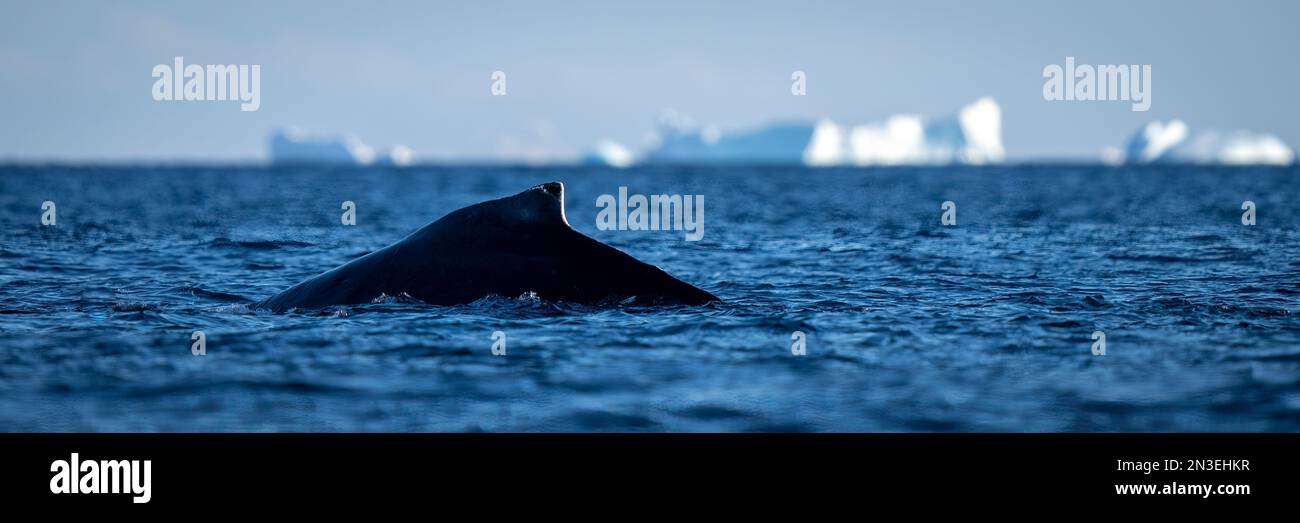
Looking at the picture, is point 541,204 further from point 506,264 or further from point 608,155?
point 608,155

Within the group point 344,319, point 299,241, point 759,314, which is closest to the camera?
point 344,319

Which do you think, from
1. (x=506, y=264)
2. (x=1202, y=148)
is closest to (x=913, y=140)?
(x=1202, y=148)

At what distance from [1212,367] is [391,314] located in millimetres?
7097

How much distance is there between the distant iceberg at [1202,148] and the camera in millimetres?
144125

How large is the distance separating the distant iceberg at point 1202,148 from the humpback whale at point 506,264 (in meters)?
145

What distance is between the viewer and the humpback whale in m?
11.6

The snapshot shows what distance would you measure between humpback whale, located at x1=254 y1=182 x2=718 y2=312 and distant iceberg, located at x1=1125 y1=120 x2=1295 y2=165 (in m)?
145

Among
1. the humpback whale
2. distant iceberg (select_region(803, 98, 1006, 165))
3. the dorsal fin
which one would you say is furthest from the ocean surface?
distant iceberg (select_region(803, 98, 1006, 165))
